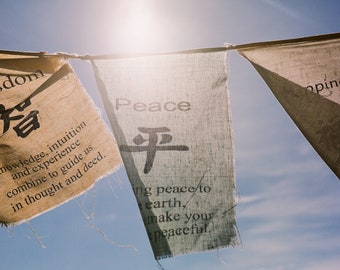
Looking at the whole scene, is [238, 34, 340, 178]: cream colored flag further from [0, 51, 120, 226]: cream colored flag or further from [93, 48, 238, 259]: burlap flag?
[0, 51, 120, 226]: cream colored flag

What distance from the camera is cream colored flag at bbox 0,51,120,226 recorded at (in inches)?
119

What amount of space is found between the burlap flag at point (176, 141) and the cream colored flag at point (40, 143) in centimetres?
38

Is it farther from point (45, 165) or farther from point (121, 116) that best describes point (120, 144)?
point (45, 165)

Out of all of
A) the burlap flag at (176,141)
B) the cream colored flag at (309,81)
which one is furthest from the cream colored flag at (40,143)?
the cream colored flag at (309,81)

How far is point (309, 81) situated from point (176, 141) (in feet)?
3.56

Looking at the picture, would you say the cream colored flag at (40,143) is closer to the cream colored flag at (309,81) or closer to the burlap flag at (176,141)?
the burlap flag at (176,141)

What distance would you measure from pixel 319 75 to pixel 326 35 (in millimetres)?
321

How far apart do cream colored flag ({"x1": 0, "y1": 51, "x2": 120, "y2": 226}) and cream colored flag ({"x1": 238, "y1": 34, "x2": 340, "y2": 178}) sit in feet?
4.44

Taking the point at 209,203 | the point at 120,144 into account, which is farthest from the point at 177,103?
the point at 209,203

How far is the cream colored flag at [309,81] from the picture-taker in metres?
2.85

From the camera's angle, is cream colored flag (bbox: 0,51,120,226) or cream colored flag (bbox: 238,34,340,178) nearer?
cream colored flag (bbox: 238,34,340,178)

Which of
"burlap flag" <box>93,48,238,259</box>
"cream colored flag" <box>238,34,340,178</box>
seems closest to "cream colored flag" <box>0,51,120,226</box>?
"burlap flag" <box>93,48,238,259</box>

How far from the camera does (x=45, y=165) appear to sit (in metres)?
3.02

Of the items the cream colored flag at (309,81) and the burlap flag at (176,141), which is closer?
the burlap flag at (176,141)
